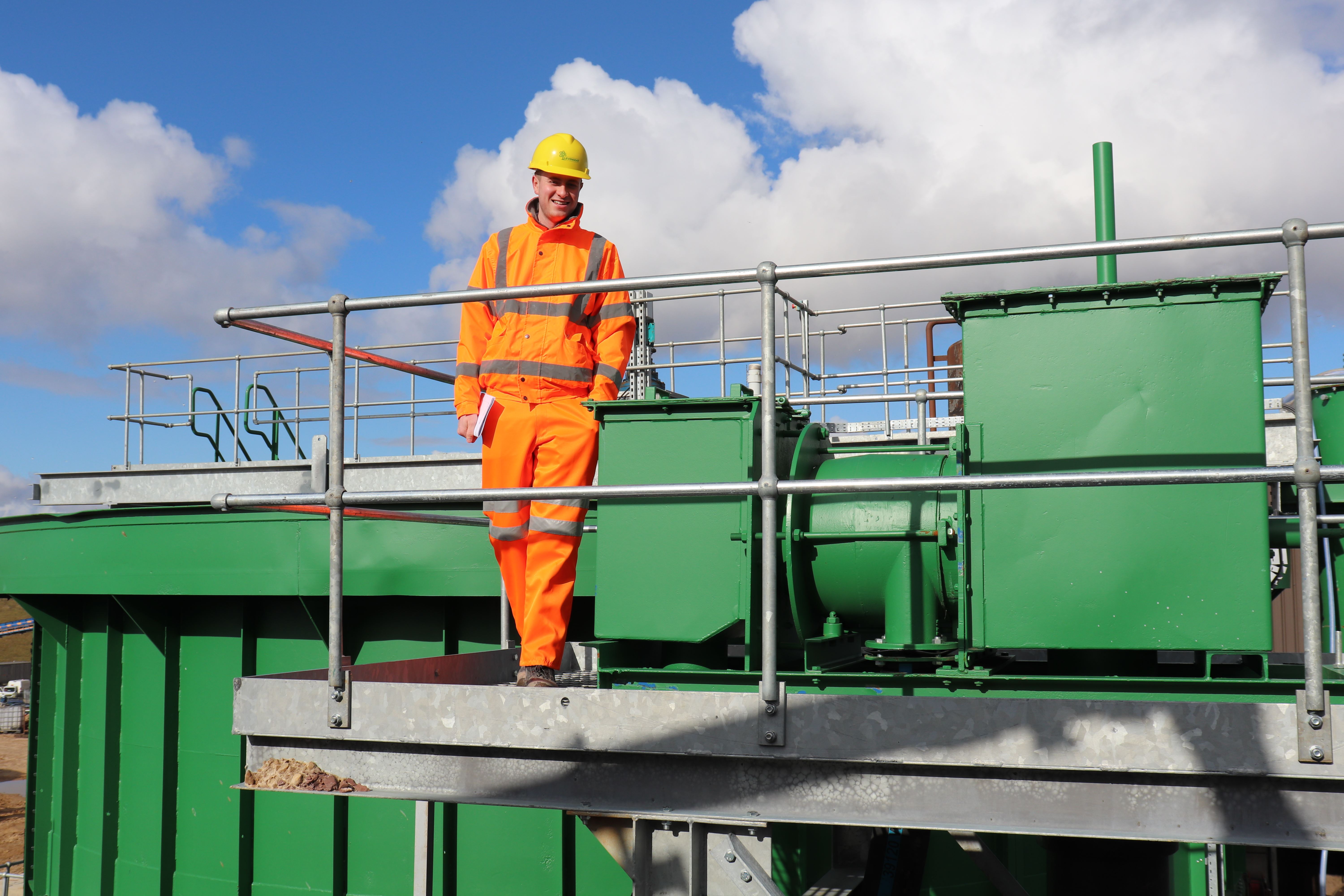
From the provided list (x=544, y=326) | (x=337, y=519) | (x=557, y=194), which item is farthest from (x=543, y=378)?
(x=337, y=519)

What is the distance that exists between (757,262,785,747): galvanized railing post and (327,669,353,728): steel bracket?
4.70 ft

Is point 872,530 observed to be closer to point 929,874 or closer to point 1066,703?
point 1066,703

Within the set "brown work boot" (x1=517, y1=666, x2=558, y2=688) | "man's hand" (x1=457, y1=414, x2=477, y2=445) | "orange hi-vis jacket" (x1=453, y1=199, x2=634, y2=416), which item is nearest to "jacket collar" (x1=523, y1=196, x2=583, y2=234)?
"orange hi-vis jacket" (x1=453, y1=199, x2=634, y2=416)

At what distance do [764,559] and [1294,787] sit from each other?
1506 millimetres

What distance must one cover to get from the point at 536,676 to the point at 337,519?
0.95 m

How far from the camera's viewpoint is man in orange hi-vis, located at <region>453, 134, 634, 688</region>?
3773 mm

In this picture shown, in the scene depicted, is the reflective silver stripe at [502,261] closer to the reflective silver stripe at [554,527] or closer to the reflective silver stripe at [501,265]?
the reflective silver stripe at [501,265]

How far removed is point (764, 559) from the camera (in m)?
2.89

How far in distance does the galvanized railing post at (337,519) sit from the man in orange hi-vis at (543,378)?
657 millimetres

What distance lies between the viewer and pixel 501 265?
417 centimetres

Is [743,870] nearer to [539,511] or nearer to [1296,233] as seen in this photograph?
[539,511]

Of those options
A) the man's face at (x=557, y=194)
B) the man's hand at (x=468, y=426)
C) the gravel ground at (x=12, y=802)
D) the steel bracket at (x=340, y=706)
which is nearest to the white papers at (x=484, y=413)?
the man's hand at (x=468, y=426)

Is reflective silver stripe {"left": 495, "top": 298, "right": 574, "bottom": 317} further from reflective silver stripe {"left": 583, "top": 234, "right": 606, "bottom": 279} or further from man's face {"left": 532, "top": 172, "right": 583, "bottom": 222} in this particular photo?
man's face {"left": 532, "top": 172, "right": 583, "bottom": 222}

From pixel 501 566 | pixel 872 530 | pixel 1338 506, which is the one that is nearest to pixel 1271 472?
pixel 872 530
